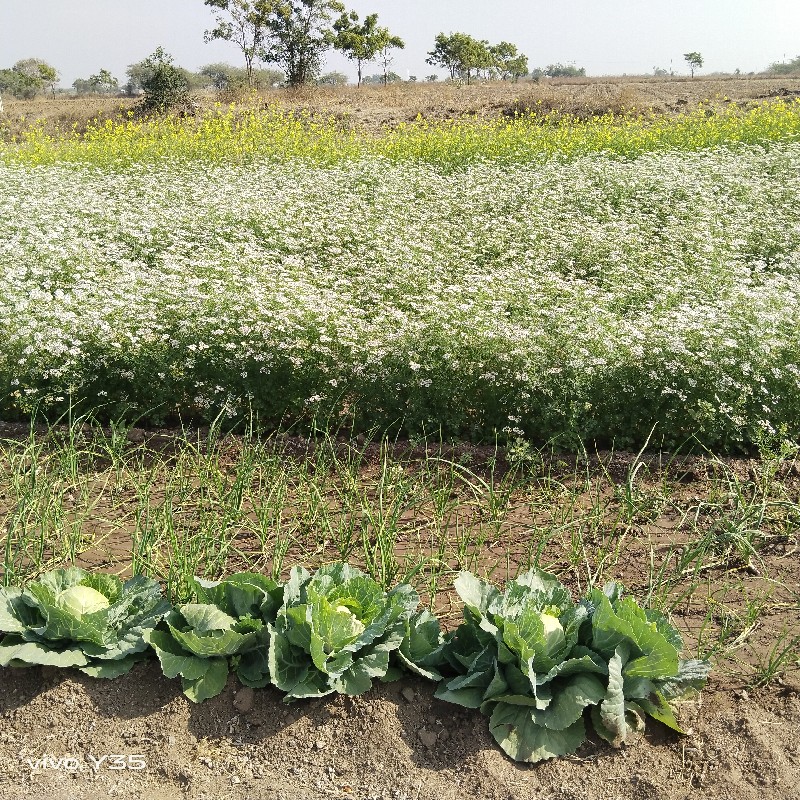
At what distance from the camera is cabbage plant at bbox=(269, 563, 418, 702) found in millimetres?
2584

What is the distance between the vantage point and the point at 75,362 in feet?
15.7

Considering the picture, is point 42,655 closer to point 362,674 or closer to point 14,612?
point 14,612

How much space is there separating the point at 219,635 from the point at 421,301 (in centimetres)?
366

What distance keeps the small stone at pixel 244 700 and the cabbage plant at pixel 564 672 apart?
0.62 metres

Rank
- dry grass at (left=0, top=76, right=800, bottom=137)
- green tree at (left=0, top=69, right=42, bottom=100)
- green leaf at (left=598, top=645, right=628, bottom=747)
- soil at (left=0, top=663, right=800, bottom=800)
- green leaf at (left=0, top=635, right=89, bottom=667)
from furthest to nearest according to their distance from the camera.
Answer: green tree at (left=0, top=69, right=42, bottom=100) → dry grass at (left=0, top=76, right=800, bottom=137) → green leaf at (left=0, top=635, right=89, bottom=667) → green leaf at (left=598, top=645, right=628, bottom=747) → soil at (left=0, top=663, right=800, bottom=800)

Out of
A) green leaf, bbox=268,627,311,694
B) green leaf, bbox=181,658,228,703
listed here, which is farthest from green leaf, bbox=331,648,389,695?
green leaf, bbox=181,658,228,703

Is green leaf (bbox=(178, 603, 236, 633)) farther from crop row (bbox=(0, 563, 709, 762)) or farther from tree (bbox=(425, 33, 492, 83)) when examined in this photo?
tree (bbox=(425, 33, 492, 83))

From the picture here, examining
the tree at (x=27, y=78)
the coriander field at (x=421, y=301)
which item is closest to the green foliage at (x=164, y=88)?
the coriander field at (x=421, y=301)

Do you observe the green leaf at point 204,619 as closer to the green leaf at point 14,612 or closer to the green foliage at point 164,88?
the green leaf at point 14,612

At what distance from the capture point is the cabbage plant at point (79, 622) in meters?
2.67

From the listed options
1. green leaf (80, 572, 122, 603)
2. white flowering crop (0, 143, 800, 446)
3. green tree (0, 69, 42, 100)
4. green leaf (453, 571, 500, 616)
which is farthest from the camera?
green tree (0, 69, 42, 100)

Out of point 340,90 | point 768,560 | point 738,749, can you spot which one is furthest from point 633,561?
point 340,90

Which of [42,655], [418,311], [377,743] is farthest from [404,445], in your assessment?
→ [42,655]

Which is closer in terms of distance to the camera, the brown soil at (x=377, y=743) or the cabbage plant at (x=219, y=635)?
the brown soil at (x=377, y=743)
